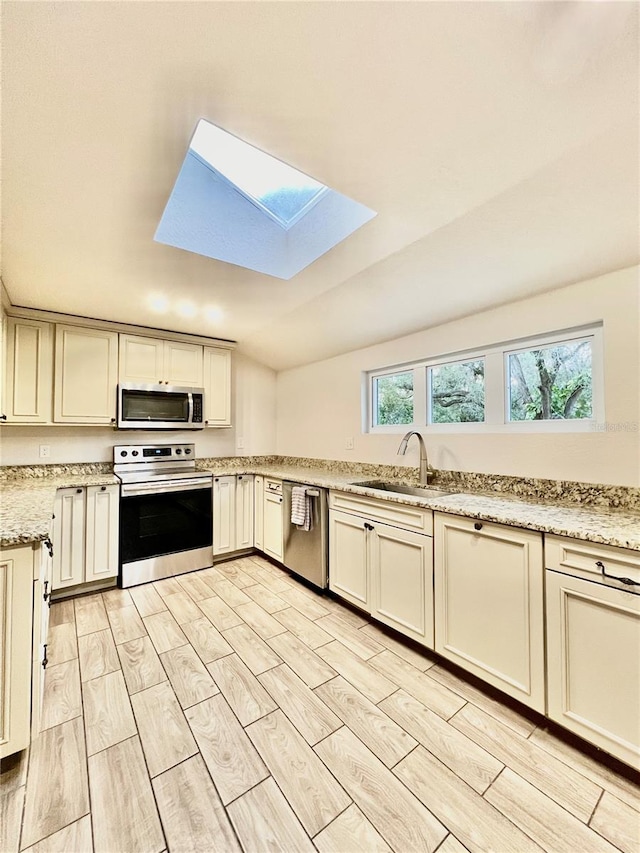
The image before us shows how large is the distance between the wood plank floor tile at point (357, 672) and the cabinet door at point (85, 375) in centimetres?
255

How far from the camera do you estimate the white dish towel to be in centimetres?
282

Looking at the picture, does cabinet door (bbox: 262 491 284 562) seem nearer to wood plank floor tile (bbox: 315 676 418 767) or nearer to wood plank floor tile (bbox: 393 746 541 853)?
wood plank floor tile (bbox: 315 676 418 767)

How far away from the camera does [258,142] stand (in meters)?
1.32

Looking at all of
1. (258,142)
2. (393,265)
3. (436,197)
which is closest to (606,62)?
(436,197)

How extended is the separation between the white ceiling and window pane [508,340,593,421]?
394 mm

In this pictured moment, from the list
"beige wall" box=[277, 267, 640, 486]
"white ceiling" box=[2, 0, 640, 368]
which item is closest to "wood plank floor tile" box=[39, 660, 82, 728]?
"white ceiling" box=[2, 0, 640, 368]

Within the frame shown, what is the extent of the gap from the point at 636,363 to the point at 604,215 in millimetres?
704

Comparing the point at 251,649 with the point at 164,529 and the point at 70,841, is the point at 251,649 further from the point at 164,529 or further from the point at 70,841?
the point at 164,529

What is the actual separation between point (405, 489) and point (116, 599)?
235cm

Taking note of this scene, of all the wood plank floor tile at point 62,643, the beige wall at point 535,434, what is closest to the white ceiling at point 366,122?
the beige wall at point 535,434

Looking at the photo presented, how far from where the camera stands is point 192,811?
46.7 inches

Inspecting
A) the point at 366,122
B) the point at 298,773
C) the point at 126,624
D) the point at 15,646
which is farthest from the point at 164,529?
the point at 366,122

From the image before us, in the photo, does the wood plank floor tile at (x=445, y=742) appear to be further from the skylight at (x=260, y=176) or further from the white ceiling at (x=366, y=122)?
the skylight at (x=260, y=176)

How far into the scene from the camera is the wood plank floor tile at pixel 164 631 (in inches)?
84.0
